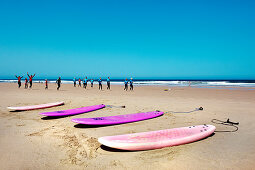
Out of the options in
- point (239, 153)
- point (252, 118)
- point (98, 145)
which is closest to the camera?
point (239, 153)

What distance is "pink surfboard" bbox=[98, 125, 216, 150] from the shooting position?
365 cm

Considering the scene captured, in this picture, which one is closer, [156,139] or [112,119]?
[156,139]

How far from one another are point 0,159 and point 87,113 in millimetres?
4366

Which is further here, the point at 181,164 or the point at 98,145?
the point at 98,145

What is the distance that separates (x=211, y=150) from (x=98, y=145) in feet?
8.37

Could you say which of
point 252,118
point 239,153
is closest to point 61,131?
point 239,153

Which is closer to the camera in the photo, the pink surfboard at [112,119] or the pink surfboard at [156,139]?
the pink surfboard at [156,139]

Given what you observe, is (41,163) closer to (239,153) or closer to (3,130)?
(3,130)

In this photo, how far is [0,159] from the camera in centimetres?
325

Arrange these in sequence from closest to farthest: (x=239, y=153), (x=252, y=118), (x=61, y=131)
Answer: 1. (x=239, y=153)
2. (x=61, y=131)
3. (x=252, y=118)

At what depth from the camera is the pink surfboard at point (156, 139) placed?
3.65m

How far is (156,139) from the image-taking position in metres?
4.08

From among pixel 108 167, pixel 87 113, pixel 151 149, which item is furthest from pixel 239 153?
pixel 87 113

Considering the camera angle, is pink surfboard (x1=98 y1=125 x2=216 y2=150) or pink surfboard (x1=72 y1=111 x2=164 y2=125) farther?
pink surfboard (x1=72 y1=111 x2=164 y2=125)
